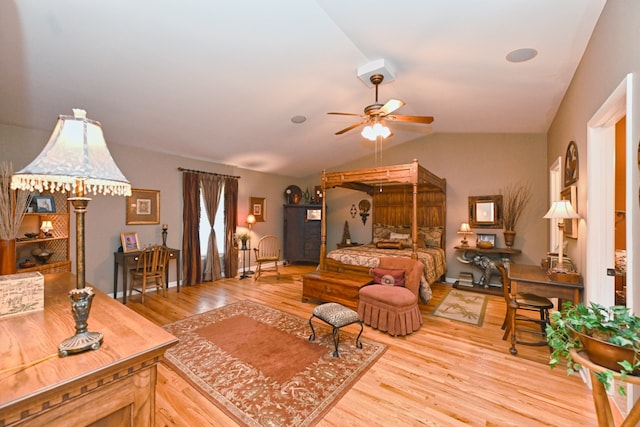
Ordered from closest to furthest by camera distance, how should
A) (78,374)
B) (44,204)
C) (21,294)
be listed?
(78,374) → (21,294) → (44,204)

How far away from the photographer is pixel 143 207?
473cm

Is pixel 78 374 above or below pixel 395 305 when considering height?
above

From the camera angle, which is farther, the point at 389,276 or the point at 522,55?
the point at 389,276

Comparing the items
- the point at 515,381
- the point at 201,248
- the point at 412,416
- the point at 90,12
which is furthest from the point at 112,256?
the point at 515,381

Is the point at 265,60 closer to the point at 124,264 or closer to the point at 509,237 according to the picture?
the point at 124,264

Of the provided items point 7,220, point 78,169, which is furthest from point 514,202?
point 7,220

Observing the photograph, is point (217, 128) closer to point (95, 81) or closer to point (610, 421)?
point (95, 81)

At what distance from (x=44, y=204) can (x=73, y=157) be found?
379cm

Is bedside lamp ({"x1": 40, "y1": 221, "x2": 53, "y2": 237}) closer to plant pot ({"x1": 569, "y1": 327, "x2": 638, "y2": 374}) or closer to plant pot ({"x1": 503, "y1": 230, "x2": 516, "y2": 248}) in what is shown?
plant pot ({"x1": 569, "y1": 327, "x2": 638, "y2": 374})

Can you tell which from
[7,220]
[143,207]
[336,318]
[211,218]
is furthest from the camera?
[211,218]

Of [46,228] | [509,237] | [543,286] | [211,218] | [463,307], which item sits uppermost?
[211,218]

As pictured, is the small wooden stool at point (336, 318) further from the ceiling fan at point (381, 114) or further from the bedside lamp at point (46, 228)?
the bedside lamp at point (46, 228)

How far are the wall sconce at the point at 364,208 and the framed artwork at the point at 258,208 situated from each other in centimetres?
249

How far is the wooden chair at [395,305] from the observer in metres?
3.12
